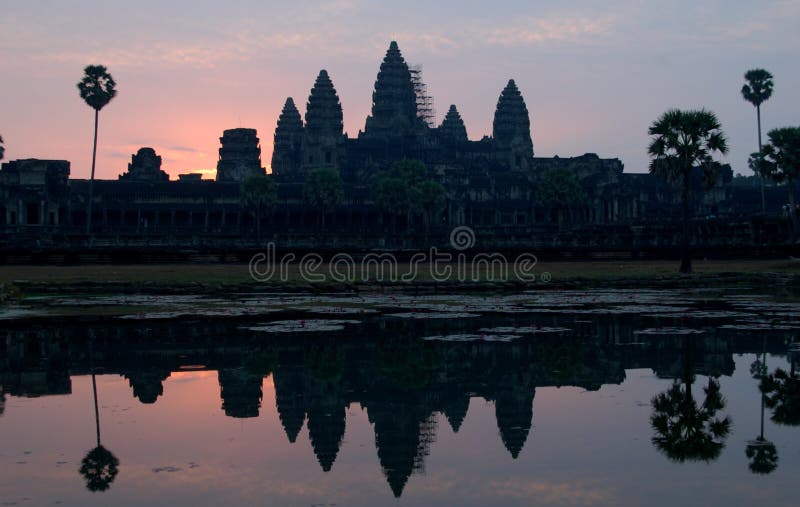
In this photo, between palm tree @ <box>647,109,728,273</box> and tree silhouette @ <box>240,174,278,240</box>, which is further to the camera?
tree silhouette @ <box>240,174,278,240</box>

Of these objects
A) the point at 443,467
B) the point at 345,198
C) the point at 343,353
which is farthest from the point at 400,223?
the point at 443,467

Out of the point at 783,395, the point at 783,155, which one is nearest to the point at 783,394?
the point at 783,395

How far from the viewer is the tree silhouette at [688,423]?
1141 centimetres

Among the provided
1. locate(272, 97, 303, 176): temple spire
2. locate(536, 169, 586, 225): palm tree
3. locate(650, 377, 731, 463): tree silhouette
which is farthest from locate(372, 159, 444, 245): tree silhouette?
locate(650, 377, 731, 463): tree silhouette

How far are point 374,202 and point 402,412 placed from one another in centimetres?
11332

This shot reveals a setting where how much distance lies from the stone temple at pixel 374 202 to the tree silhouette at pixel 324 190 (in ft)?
13.8

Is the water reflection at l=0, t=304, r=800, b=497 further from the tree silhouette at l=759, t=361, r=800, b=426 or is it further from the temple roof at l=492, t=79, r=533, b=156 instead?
the temple roof at l=492, t=79, r=533, b=156

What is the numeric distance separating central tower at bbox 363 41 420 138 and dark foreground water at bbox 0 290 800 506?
157685mm

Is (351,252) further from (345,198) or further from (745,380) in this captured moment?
(345,198)

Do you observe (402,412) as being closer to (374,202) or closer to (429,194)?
(429,194)

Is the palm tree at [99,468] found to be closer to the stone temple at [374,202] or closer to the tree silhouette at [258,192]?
the stone temple at [374,202]

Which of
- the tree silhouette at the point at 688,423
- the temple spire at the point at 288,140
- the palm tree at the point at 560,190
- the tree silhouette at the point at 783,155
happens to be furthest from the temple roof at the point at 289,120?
the tree silhouette at the point at 688,423

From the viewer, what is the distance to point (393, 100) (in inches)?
7156

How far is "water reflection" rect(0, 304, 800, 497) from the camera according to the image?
39.7 ft
